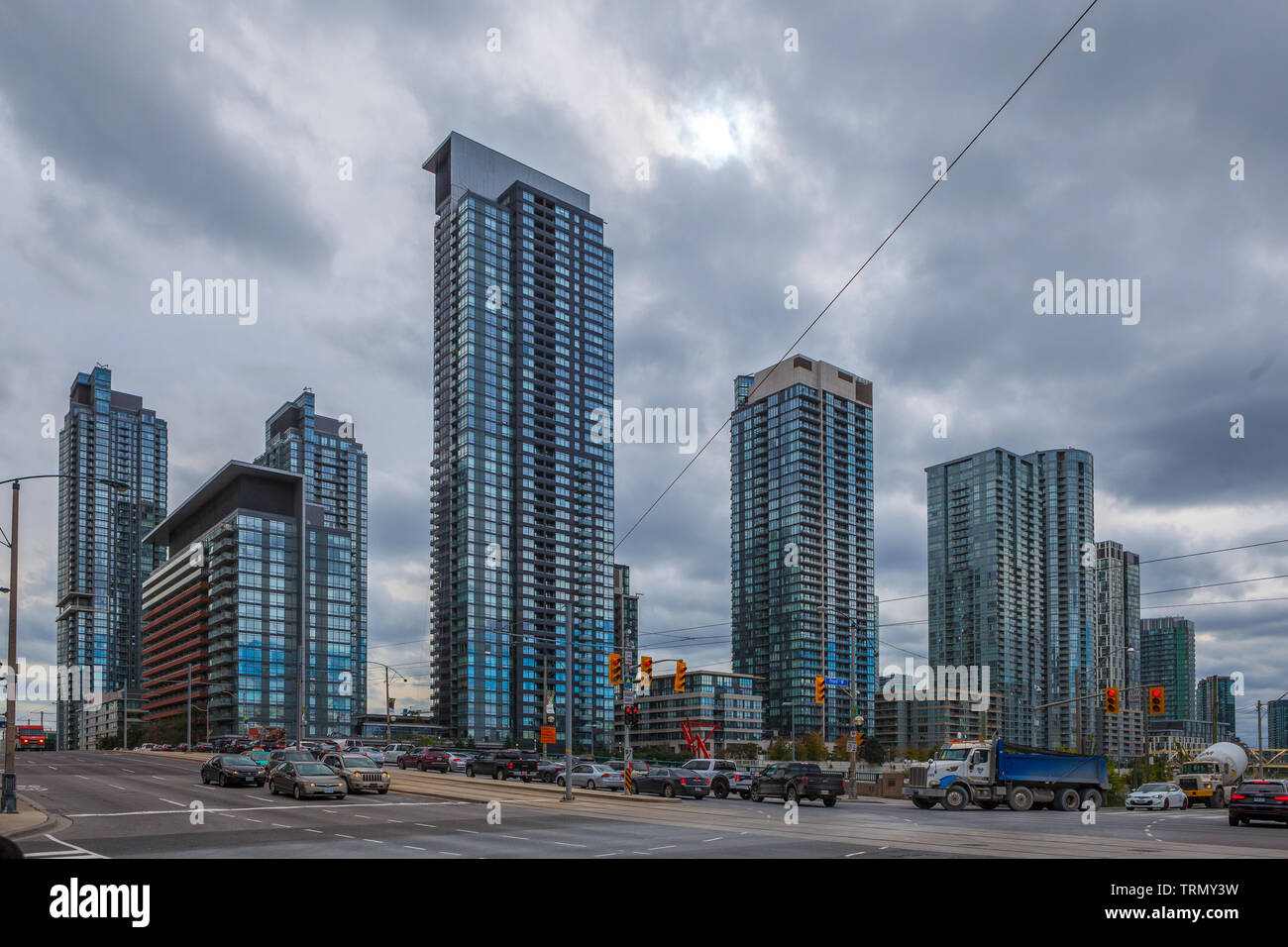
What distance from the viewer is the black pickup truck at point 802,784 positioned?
41.6 meters

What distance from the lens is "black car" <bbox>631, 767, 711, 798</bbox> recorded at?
45.4 metres

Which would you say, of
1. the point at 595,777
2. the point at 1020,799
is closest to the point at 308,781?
the point at 595,777

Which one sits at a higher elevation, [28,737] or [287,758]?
[287,758]

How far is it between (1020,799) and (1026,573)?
423ft

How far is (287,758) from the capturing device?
42.5m

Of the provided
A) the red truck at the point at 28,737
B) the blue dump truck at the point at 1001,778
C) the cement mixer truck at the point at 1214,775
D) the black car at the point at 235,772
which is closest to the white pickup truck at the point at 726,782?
the blue dump truck at the point at 1001,778

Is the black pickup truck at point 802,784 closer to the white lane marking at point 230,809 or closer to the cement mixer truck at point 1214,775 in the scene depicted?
the white lane marking at point 230,809

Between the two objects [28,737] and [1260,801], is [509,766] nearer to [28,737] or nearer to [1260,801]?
[1260,801]

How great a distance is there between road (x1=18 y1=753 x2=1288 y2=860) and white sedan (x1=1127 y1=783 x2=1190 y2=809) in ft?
33.0

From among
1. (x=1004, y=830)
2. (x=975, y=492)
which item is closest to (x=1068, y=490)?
(x=975, y=492)

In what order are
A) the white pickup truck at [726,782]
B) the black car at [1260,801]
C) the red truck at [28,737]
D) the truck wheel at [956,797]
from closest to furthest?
the black car at [1260,801], the truck wheel at [956,797], the white pickup truck at [726,782], the red truck at [28,737]

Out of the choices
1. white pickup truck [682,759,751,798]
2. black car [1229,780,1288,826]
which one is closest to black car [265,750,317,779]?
white pickup truck [682,759,751,798]

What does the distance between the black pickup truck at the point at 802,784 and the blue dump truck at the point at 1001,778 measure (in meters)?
3.14

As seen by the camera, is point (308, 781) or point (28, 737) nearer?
point (308, 781)
